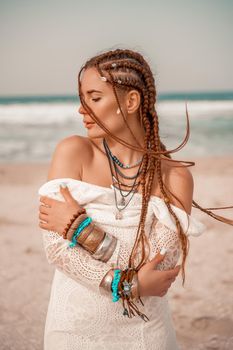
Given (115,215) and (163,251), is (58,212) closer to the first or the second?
(115,215)

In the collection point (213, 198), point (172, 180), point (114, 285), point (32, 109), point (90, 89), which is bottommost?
point (32, 109)

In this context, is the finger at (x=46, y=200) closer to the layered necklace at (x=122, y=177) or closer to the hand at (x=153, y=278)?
the layered necklace at (x=122, y=177)

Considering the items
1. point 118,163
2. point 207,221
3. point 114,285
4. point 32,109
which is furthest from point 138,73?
point 32,109

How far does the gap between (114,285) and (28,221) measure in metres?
5.89

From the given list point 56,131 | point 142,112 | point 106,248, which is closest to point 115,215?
point 106,248

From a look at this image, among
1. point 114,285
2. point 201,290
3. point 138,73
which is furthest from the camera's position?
point 201,290

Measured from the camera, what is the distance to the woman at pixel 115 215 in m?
1.91

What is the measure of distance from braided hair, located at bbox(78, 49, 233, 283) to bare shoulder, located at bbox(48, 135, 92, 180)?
13cm

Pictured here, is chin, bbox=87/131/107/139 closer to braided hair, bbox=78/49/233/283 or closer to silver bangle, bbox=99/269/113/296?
braided hair, bbox=78/49/233/283

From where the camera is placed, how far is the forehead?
6.46 ft

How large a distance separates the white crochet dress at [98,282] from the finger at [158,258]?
0.03m

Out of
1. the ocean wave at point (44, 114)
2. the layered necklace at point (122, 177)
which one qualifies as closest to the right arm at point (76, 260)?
the layered necklace at point (122, 177)

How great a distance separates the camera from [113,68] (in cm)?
197

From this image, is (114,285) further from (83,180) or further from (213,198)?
(213,198)
